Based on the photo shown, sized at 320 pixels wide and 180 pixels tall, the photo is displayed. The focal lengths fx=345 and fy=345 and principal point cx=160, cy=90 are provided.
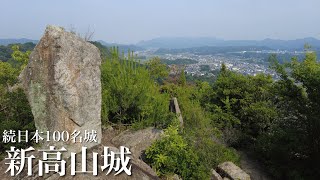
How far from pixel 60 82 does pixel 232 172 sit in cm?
677

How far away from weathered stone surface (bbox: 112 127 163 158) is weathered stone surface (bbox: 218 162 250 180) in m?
2.84

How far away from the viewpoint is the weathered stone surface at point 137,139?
374 inches

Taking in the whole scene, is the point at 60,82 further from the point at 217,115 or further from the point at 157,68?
the point at 157,68

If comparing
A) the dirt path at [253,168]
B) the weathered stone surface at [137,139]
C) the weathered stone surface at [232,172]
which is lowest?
the dirt path at [253,168]

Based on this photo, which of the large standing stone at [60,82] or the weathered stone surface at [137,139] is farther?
the weathered stone surface at [137,139]

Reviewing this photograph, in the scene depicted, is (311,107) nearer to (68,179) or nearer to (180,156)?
(180,156)

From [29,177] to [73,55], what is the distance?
255cm

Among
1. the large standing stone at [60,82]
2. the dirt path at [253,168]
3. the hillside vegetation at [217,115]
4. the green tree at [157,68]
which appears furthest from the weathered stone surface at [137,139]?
the green tree at [157,68]

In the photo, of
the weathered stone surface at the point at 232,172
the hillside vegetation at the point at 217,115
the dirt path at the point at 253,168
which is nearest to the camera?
the hillside vegetation at the point at 217,115

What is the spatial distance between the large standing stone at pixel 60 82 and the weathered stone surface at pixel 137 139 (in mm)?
2365

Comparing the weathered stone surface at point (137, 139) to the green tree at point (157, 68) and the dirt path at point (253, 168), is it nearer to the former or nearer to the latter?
the dirt path at point (253, 168)

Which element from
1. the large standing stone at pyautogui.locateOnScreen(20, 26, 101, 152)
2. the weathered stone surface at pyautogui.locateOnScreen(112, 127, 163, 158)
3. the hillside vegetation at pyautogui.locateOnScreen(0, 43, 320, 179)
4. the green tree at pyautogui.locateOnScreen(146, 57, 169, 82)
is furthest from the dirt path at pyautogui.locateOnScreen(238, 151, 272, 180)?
the green tree at pyautogui.locateOnScreen(146, 57, 169, 82)

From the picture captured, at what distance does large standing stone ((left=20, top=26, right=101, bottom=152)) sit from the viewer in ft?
22.4

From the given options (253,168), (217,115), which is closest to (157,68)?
(217,115)
